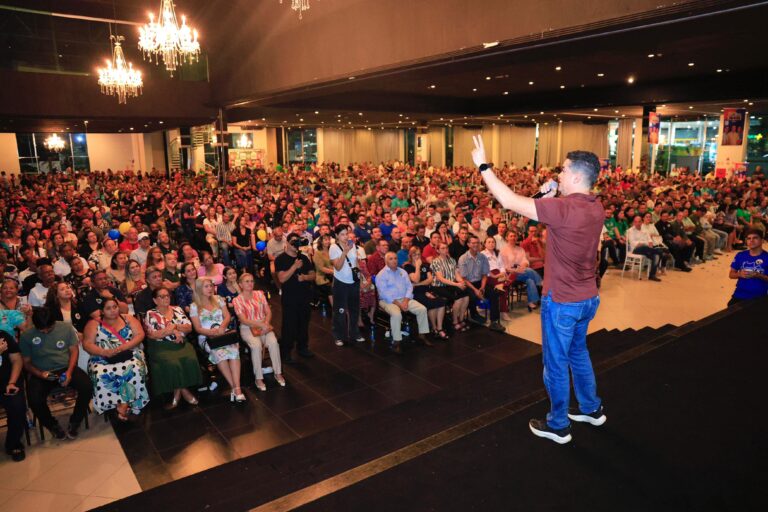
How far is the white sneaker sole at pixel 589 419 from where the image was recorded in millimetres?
2594

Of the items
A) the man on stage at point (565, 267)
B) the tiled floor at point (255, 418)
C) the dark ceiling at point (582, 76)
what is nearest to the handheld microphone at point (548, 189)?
the man on stage at point (565, 267)

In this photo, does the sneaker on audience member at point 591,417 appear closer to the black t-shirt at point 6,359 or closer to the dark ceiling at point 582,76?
the black t-shirt at point 6,359

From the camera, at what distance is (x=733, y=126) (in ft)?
61.8

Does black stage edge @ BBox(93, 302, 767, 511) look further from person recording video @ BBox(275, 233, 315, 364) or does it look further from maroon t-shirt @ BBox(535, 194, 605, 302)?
person recording video @ BBox(275, 233, 315, 364)

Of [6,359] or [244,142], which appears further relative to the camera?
[244,142]

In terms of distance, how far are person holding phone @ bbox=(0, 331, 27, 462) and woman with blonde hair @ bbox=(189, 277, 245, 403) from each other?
1401 mm

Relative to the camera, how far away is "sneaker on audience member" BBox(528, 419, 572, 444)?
2.47 meters

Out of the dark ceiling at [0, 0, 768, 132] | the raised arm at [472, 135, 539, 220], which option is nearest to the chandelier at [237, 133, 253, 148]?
the dark ceiling at [0, 0, 768, 132]

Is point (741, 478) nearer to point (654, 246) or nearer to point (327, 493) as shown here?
point (327, 493)

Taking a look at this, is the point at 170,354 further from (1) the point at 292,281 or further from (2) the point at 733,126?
(2) the point at 733,126

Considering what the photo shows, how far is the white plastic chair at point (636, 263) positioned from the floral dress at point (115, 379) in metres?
7.84

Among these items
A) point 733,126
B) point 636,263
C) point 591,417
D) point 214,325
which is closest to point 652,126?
point 733,126

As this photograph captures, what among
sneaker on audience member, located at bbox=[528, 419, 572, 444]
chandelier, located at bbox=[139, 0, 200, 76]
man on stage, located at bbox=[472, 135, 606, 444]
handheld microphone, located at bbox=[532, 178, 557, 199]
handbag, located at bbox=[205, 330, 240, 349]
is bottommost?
handbag, located at bbox=[205, 330, 240, 349]

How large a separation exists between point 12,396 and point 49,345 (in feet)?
1.66
